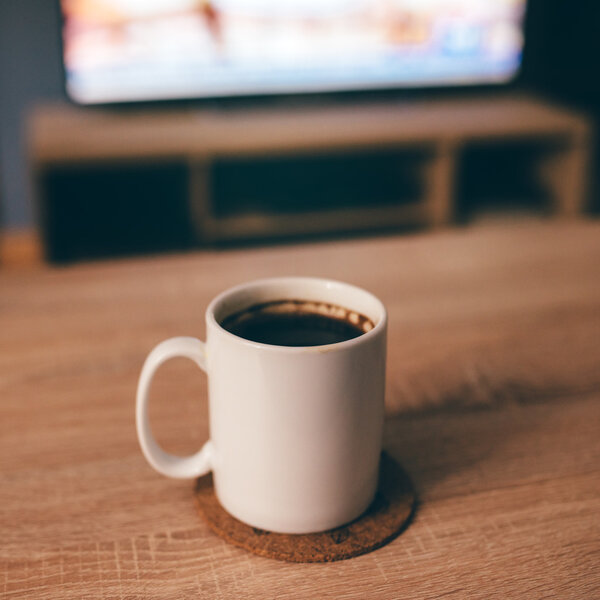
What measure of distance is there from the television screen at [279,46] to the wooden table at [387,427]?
1.26 m

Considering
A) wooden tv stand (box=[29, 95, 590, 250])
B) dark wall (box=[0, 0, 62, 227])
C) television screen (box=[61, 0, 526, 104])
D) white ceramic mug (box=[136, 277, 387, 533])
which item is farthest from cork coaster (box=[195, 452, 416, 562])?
dark wall (box=[0, 0, 62, 227])

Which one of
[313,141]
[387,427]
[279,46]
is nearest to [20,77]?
[279,46]

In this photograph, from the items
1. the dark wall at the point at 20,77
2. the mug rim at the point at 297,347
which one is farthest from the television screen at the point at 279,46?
the mug rim at the point at 297,347

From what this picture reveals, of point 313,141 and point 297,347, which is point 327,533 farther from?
point 313,141

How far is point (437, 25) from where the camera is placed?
2.00 metres

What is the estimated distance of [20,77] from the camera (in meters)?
2.20

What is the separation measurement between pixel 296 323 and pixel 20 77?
6.78 feet

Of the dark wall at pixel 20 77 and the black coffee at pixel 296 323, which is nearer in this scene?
the black coffee at pixel 296 323

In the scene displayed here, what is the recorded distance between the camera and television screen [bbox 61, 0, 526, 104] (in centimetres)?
185

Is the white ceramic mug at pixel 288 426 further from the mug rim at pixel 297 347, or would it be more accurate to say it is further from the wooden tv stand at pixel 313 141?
the wooden tv stand at pixel 313 141

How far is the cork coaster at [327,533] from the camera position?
1.24 feet

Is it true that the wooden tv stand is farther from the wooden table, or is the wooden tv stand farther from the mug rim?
the mug rim

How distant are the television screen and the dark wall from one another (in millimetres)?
367

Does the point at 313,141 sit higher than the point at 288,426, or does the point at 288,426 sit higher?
the point at 288,426
